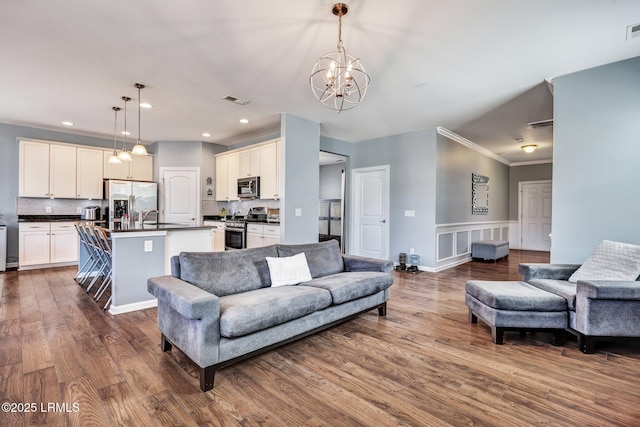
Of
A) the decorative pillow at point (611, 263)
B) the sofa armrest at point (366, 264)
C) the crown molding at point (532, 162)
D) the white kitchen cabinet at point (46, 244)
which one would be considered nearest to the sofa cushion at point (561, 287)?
the decorative pillow at point (611, 263)

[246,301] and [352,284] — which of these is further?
[352,284]

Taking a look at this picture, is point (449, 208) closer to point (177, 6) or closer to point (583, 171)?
point (583, 171)

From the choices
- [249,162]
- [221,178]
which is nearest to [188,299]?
[249,162]

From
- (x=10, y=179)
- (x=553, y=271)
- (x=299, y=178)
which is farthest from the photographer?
(x=10, y=179)

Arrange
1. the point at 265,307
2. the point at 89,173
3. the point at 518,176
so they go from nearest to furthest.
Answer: the point at 265,307
the point at 89,173
the point at 518,176

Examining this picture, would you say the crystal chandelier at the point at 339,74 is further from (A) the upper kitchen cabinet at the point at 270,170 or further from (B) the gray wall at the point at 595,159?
(B) the gray wall at the point at 595,159

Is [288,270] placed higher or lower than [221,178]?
lower

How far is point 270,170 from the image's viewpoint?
5680mm

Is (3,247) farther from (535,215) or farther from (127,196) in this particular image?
(535,215)

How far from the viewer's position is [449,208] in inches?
246

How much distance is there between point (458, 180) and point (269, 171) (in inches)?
157

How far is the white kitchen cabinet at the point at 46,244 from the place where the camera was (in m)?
5.61

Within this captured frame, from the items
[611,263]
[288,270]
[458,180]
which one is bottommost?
[288,270]

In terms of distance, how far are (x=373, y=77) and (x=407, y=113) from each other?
4.99 feet
